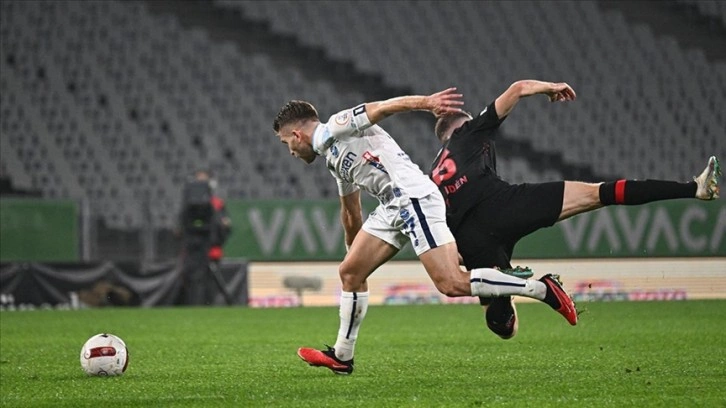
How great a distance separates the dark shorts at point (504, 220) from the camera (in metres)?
6.84

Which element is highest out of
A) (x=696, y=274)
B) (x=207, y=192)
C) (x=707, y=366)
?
(x=707, y=366)

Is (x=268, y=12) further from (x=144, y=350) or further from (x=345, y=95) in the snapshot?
(x=144, y=350)

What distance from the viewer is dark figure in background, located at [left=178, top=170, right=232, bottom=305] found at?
16.0 metres

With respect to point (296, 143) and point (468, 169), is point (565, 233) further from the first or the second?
point (296, 143)

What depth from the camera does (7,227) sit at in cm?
1602

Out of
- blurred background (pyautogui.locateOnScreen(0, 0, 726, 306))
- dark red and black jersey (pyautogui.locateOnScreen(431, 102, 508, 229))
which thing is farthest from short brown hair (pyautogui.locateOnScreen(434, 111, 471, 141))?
blurred background (pyautogui.locateOnScreen(0, 0, 726, 306))

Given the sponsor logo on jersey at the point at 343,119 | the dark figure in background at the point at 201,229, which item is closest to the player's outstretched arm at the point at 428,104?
the sponsor logo on jersey at the point at 343,119

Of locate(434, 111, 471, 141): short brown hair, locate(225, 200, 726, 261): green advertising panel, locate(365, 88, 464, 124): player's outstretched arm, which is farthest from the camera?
locate(225, 200, 726, 261): green advertising panel

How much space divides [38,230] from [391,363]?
1002 centimetres

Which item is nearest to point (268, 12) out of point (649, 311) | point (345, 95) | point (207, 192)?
point (345, 95)

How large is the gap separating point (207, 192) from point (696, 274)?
7284 millimetres

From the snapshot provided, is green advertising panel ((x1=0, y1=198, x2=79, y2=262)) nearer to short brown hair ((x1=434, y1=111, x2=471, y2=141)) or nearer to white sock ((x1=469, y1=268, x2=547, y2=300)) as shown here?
short brown hair ((x1=434, y1=111, x2=471, y2=141))

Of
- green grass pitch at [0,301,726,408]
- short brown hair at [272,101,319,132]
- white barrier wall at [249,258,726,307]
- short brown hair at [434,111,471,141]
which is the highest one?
short brown hair at [272,101,319,132]

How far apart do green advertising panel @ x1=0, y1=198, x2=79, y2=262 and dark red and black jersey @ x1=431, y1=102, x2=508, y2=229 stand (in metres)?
9.91
